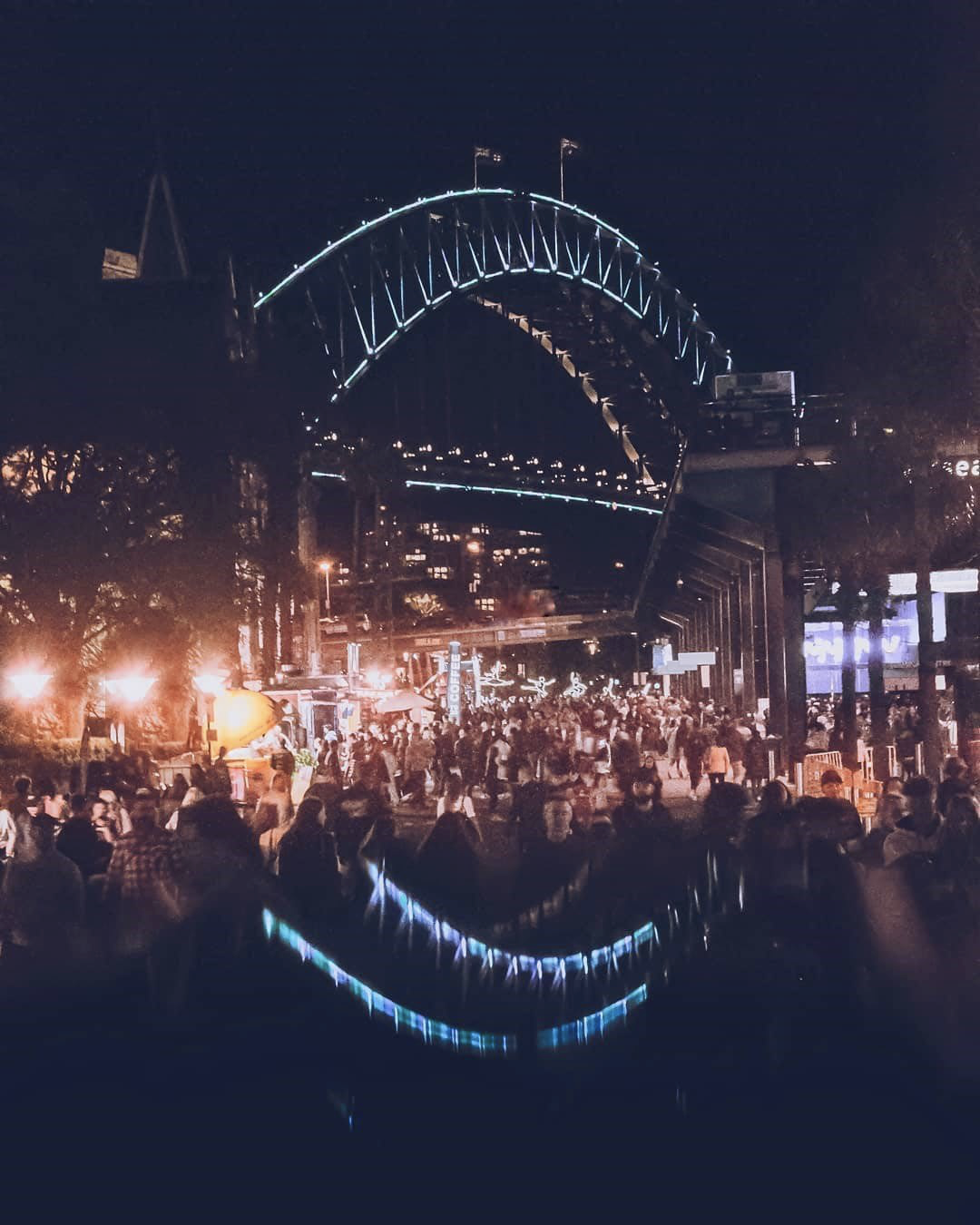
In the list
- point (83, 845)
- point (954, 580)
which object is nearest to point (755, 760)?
point (954, 580)

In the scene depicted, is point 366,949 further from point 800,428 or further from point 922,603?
point 800,428

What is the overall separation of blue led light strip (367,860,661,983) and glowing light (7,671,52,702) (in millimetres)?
8361

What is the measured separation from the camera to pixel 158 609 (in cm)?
2394

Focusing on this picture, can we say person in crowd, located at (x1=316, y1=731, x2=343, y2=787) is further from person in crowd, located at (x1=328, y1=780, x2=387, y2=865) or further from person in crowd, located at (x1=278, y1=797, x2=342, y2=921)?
person in crowd, located at (x1=278, y1=797, x2=342, y2=921)

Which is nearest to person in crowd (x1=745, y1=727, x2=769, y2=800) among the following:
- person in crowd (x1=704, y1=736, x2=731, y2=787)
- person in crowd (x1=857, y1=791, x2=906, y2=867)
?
person in crowd (x1=704, y1=736, x2=731, y2=787)

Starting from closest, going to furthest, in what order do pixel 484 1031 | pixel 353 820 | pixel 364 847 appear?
1. pixel 484 1031
2. pixel 353 820
3. pixel 364 847

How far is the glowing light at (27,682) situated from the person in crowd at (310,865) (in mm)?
7101

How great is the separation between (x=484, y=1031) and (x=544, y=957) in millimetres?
2948

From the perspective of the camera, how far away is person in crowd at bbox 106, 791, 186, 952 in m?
13.7

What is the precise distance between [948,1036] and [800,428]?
2838 cm

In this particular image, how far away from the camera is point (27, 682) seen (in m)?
22.8

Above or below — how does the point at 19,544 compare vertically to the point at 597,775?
above

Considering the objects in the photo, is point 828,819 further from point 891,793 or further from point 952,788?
point 952,788

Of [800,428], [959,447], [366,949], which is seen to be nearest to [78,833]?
[366,949]
